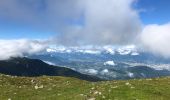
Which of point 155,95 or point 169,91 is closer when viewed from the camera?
point 155,95

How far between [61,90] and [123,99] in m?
11.3

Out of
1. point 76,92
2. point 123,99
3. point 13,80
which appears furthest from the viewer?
point 13,80

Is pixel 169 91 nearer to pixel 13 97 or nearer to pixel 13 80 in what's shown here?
pixel 13 97

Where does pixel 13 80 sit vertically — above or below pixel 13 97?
above

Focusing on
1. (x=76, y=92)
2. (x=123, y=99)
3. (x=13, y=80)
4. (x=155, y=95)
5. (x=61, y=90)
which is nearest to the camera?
(x=123, y=99)

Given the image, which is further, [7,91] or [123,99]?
[7,91]

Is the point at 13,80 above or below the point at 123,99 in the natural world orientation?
above

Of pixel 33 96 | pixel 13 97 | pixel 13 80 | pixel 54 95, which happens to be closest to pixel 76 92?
pixel 54 95

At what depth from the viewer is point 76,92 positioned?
4031 cm

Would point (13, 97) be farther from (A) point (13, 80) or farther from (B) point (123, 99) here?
(A) point (13, 80)

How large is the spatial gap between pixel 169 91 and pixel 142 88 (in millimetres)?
3478

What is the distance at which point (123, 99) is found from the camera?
35.1 m

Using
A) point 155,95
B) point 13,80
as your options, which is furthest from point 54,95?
point 13,80

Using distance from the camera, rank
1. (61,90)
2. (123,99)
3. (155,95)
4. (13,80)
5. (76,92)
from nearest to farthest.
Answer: (123,99)
(155,95)
(76,92)
(61,90)
(13,80)
